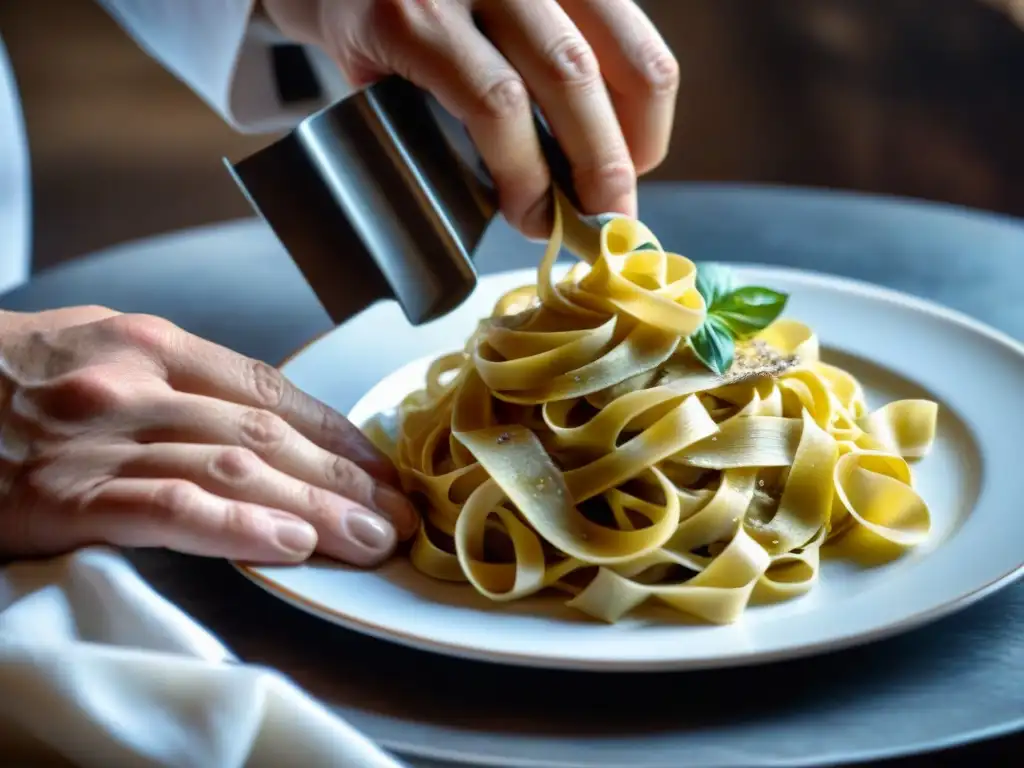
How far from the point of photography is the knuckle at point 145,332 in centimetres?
116

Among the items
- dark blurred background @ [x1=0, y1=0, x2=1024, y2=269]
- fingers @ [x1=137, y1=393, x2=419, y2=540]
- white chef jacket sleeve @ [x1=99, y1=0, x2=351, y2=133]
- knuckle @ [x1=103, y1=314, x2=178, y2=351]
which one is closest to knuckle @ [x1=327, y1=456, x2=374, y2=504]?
fingers @ [x1=137, y1=393, x2=419, y2=540]

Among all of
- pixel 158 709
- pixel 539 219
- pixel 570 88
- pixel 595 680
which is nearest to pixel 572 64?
pixel 570 88

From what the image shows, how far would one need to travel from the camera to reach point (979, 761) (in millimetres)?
854

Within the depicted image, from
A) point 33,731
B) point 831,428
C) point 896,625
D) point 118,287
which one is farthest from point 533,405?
point 118,287

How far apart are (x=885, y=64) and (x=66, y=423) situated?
3308 millimetres

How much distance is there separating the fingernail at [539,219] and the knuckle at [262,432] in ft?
1.21

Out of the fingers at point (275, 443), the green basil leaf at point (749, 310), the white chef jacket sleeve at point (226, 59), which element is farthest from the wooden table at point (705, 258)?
the green basil leaf at point (749, 310)

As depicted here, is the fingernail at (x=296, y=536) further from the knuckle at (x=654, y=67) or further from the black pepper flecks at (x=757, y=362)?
the knuckle at (x=654, y=67)

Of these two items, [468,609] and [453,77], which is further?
[453,77]

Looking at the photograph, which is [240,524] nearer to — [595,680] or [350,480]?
[350,480]

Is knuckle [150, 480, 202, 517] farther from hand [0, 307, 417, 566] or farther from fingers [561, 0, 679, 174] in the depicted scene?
fingers [561, 0, 679, 174]

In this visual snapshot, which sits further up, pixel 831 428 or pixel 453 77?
pixel 453 77

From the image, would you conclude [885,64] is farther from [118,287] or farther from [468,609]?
[468,609]

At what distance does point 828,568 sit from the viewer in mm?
1033
